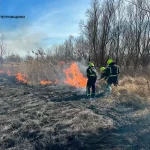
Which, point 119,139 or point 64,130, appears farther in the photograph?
point 64,130

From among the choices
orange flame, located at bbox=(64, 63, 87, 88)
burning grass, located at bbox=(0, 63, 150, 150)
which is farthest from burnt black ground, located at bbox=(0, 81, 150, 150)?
orange flame, located at bbox=(64, 63, 87, 88)

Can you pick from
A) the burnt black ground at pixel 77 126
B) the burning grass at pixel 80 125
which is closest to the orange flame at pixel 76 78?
the burning grass at pixel 80 125

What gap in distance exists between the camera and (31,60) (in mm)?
26188

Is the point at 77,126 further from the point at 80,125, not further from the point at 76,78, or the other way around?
the point at 76,78

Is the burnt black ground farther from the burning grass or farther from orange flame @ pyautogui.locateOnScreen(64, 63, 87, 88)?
orange flame @ pyautogui.locateOnScreen(64, 63, 87, 88)

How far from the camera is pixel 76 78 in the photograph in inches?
727

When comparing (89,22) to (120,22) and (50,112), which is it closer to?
(120,22)

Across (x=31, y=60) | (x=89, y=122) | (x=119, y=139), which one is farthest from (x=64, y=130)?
(x=31, y=60)

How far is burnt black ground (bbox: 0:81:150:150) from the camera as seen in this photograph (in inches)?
225

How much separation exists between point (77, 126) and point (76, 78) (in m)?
11.6

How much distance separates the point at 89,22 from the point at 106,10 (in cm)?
255

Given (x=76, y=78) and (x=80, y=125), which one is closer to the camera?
(x=80, y=125)

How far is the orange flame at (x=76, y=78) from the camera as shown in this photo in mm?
17319

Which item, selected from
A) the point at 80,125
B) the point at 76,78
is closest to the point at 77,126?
the point at 80,125
